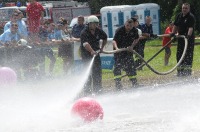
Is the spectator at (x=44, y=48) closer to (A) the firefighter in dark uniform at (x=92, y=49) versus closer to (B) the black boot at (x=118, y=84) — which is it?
(A) the firefighter in dark uniform at (x=92, y=49)

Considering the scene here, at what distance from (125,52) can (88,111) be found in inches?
186

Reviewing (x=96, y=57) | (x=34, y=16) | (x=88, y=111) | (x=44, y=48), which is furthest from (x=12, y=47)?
(x=88, y=111)

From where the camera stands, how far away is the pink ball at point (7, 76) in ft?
45.3

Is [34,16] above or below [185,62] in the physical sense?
above

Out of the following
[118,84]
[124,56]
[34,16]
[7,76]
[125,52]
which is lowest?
[118,84]

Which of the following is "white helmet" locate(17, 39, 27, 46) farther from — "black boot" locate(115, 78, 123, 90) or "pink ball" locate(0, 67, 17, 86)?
"black boot" locate(115, 78, 123, 90)

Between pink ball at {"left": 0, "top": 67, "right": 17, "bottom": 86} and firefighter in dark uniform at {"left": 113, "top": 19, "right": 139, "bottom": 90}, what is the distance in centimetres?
251

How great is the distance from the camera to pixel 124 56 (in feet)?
46.2

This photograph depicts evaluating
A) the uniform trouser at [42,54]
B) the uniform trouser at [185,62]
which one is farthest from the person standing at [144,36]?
the uniform trouser at [42,54]

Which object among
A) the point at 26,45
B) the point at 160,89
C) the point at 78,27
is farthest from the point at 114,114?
the point at 78,27

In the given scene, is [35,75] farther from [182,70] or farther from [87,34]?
[182,70]

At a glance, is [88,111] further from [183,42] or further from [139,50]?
[139,50]

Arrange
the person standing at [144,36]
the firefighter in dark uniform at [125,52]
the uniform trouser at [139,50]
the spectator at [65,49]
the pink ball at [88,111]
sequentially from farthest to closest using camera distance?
1. the person standing at [144,36]
2. the uniform trouser at [139,50]
3. the spectator at [65,49]
4. the firefighter in dark uniform at [125,52]
5. the pink ball at [88,111]

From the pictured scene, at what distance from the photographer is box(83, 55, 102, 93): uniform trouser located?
13117 millimetres
